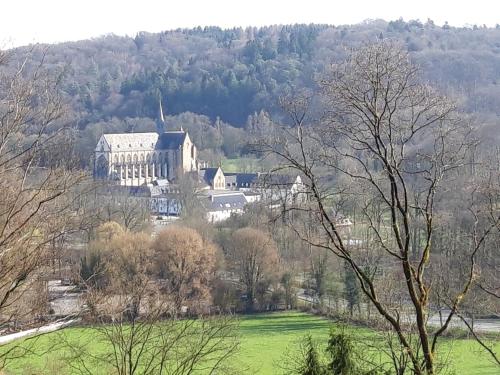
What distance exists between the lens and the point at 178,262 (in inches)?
1181

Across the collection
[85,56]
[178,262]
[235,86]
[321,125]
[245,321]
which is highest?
[85,56]

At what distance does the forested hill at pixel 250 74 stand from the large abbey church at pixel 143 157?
939 centimetres

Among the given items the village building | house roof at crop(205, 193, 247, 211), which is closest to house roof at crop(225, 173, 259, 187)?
the village building

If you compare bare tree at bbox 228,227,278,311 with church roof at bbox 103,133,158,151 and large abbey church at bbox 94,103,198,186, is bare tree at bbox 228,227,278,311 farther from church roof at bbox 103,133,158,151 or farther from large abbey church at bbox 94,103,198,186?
church roof at bbox 103,133,158,151

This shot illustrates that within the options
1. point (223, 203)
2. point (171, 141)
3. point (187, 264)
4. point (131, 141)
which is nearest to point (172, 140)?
point (171, 141)

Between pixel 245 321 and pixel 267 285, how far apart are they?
6.84ft

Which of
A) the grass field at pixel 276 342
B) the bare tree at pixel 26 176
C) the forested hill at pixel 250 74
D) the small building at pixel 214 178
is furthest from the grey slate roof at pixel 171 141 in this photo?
the bare tree at pixel 26 176

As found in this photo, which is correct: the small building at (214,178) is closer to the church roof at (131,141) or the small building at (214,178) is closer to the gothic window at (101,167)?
the gothic window at (101,167)

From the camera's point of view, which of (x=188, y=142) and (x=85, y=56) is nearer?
(x=188, y=142)

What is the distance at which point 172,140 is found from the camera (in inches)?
2859

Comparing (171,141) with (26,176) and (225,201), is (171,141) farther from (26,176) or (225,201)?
(26,176)

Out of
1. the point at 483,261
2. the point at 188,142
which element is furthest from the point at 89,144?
the point at 483,261

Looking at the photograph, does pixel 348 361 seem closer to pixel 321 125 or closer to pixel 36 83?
pixel 321 125

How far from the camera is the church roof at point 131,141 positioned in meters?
68.6
